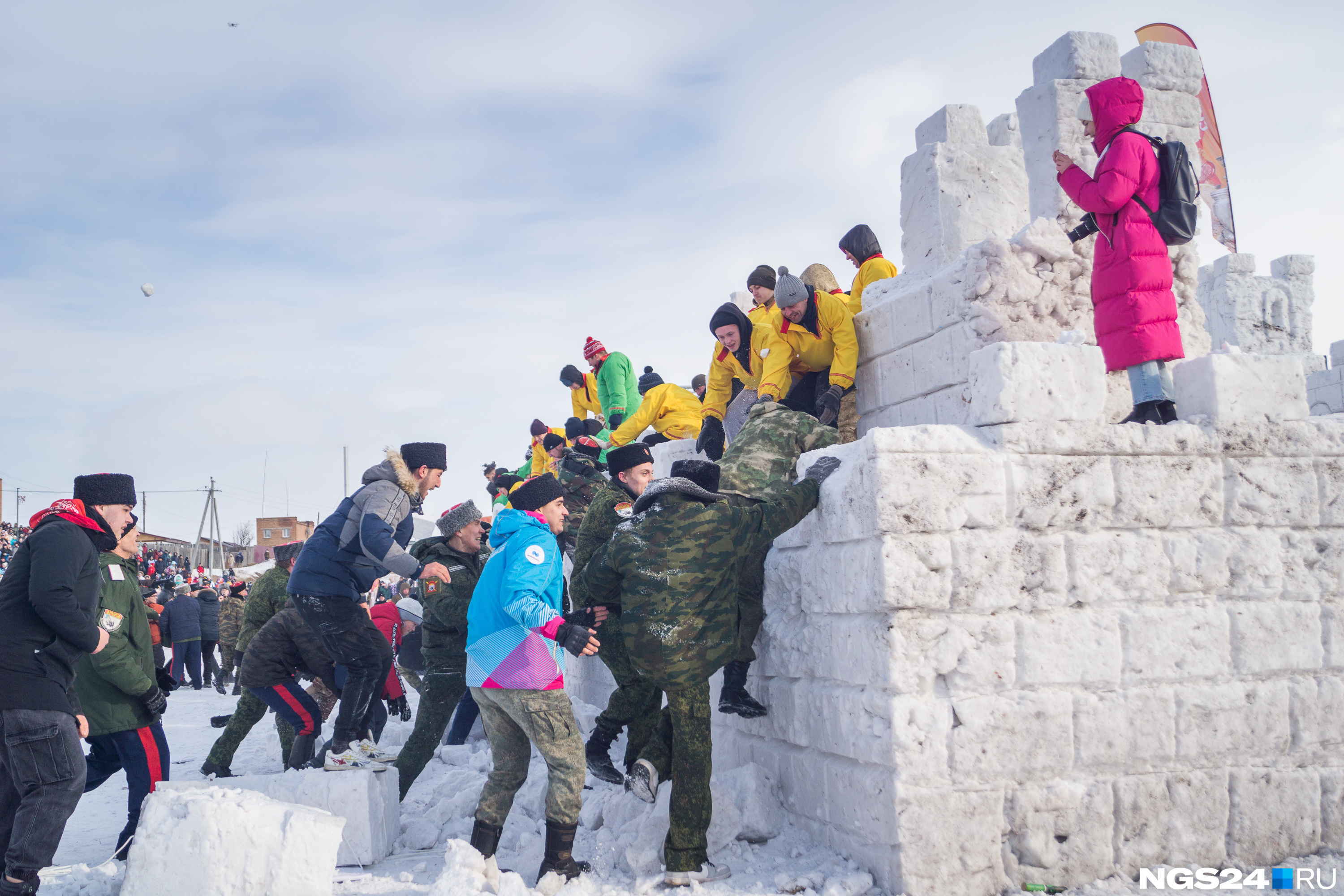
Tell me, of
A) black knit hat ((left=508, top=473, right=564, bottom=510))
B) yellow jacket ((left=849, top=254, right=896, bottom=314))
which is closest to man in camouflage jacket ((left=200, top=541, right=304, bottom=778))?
black knit hat ((left=508, top=473, right=564, bottom=510))

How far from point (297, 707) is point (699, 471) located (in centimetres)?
338

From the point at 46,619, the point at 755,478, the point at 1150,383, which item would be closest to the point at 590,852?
the point at 755,478

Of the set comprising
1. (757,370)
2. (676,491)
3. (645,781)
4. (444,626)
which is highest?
(757,370)

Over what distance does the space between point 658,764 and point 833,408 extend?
2.37 m

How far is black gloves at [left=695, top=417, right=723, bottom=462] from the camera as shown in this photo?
6.63 metres

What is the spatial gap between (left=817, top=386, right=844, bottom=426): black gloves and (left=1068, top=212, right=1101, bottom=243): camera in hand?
1598mm

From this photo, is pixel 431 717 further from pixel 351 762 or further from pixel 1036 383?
pixel 1036 383

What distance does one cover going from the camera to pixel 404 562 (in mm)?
5051

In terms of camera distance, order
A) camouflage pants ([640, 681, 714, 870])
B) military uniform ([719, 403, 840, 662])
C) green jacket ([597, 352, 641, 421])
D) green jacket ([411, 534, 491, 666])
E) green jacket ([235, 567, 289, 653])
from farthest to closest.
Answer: green jacket ([597, 352, 641, 421]), green jacket ([235, 567, 289, 653]), green jacket ([411, 534, 491, 666]), military uniform ([719, 403, 840, 662]), camouflage pants ([640, 681, 714, 870])

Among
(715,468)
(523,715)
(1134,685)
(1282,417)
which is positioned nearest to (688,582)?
(715,468)

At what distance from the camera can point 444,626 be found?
18.1 ft

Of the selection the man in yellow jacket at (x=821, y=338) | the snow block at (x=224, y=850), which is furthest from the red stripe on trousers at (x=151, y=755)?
the man in yellow jacket at (x=821, y=338)

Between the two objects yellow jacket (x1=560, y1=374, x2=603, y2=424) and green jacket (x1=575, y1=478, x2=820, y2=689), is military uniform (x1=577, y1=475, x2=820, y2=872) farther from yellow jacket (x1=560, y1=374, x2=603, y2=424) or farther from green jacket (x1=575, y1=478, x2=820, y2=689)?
yellow jacket (x1=560, y1=374, x2=603, y2=424)

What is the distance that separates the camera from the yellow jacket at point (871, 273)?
625 cm
